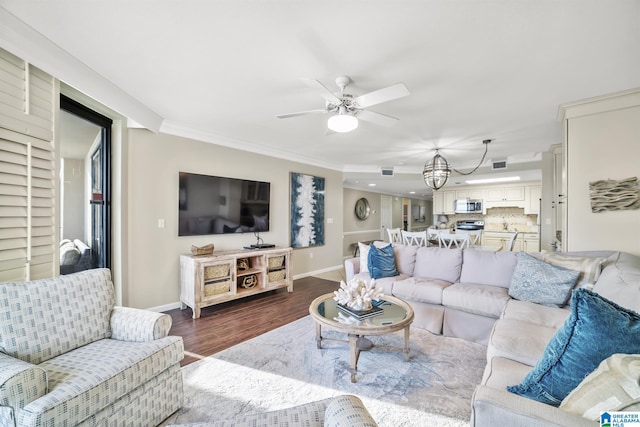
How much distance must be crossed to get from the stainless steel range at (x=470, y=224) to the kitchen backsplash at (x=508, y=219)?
0.39ft

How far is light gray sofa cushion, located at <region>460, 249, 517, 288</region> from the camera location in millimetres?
2836

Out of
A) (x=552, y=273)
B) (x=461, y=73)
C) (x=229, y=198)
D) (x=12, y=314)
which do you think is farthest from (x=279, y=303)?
(x=461, y=73)

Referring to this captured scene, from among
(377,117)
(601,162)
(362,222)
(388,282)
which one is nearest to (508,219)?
(362,222)

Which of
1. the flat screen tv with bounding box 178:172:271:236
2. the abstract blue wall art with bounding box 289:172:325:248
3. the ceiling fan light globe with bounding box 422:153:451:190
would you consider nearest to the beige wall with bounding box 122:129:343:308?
the flat screen tv with bounding box 178:172:271:236

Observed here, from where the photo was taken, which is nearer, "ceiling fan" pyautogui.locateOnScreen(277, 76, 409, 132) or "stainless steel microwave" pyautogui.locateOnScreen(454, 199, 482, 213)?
"ceiling fan" pyautogui.locateOnScreen(277, 76, 409, 132)

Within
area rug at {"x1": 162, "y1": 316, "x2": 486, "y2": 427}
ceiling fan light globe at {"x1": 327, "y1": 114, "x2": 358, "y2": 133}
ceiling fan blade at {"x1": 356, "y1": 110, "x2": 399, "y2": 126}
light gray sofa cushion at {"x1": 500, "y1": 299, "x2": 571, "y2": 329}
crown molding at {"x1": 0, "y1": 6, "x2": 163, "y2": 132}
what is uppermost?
crown molding at {"x1": 0, "y1": 6, "x2": 163, "y2": 132}

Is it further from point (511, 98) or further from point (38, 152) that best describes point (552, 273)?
point (38, 152)

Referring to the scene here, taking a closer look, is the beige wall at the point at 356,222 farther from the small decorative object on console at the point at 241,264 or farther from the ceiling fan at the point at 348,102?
the ceiling fan at the point at 348,102

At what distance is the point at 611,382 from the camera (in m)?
0.76

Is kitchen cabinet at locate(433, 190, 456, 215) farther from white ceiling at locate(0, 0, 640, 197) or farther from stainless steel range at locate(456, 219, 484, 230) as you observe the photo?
white ceiling at locate(0, 0, 640, 197)

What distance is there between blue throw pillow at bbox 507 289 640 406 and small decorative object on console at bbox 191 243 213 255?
3433mm

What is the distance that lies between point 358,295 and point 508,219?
23.5ft

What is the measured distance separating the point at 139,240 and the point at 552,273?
14.3 ft

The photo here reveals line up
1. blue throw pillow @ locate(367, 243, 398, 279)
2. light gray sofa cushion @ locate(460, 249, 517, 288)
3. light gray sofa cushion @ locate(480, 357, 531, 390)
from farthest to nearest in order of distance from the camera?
blue throw pillow @ locate(367, 243, 398, 279) → light gray sofa cushion @ locate(460, 249, 517, 288) → light gray sofa cushion @ locate(480, 357, 531, 390)
